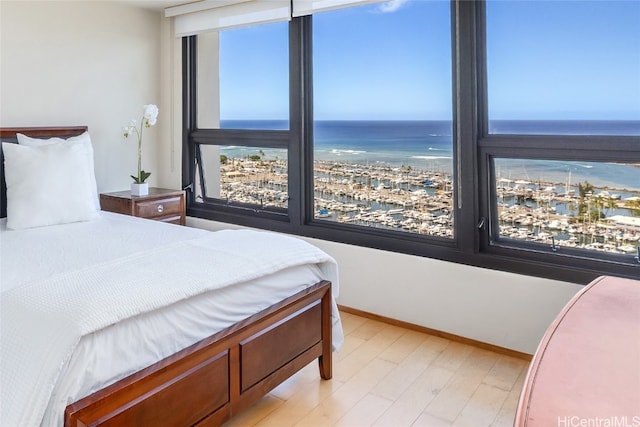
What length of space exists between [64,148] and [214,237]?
1.35m

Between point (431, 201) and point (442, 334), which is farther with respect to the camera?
point (431, 201)

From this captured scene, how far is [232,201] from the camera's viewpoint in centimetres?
407

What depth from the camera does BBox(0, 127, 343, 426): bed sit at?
1293mm

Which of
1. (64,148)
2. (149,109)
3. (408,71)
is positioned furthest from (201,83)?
(408,71)

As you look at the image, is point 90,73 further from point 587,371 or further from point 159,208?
point 587,371

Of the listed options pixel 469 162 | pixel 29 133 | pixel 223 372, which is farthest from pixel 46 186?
pixel 469 162

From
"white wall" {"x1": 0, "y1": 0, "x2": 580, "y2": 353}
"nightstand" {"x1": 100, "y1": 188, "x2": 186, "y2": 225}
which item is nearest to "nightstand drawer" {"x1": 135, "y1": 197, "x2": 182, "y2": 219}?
"nightstand" {"x1": 100, "y1": 188, "x2": 186, "y2": 225}

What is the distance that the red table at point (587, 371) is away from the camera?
0.79m

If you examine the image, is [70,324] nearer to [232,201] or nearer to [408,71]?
[408,71]

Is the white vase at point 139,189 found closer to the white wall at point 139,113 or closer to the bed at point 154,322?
the white wall at point 139,113

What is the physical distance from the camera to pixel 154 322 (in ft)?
5.02

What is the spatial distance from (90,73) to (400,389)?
10.8 ft

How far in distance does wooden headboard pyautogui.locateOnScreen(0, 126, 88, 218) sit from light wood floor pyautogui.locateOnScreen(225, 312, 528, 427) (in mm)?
2259

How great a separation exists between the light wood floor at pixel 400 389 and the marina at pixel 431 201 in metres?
0.75
